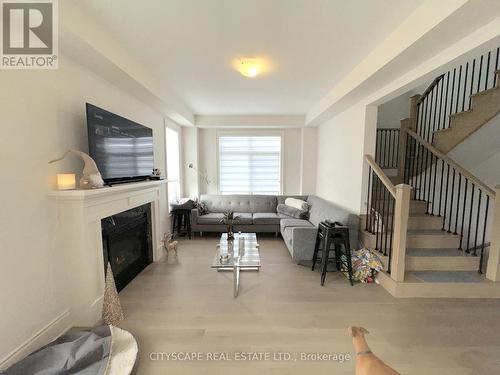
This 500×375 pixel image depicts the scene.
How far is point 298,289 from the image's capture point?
8.99 ft

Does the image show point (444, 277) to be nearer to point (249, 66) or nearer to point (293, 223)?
point (293, 223)

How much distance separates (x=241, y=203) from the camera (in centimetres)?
536

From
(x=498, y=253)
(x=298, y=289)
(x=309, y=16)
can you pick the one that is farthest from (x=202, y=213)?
(x=498, y=253)

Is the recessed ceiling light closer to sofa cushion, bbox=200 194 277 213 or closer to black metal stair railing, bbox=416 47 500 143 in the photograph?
black metal stair railing, bbox=416 47 500 143

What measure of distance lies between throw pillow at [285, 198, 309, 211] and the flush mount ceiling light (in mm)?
2825

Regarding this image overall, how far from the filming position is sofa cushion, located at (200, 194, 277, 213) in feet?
17.4

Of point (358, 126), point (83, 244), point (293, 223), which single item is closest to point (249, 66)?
point (358, 126)

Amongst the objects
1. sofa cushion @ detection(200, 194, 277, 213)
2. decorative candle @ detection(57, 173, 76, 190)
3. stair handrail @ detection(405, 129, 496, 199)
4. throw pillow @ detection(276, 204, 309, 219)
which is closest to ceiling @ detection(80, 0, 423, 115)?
decorative candle @ detection(57, 173, 76, 190)

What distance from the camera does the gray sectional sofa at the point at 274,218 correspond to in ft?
11.0

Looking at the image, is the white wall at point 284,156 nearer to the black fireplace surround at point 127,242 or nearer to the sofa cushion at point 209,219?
the sofa cushion at point 209,219

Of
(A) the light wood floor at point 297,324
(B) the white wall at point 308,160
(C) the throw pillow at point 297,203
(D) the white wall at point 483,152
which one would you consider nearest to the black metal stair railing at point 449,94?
(D) the white wall at point 483,152

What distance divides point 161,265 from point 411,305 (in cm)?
314

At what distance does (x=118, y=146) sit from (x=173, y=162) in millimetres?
2502

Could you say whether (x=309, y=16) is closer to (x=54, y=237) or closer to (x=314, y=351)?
(x=314, y=351)
